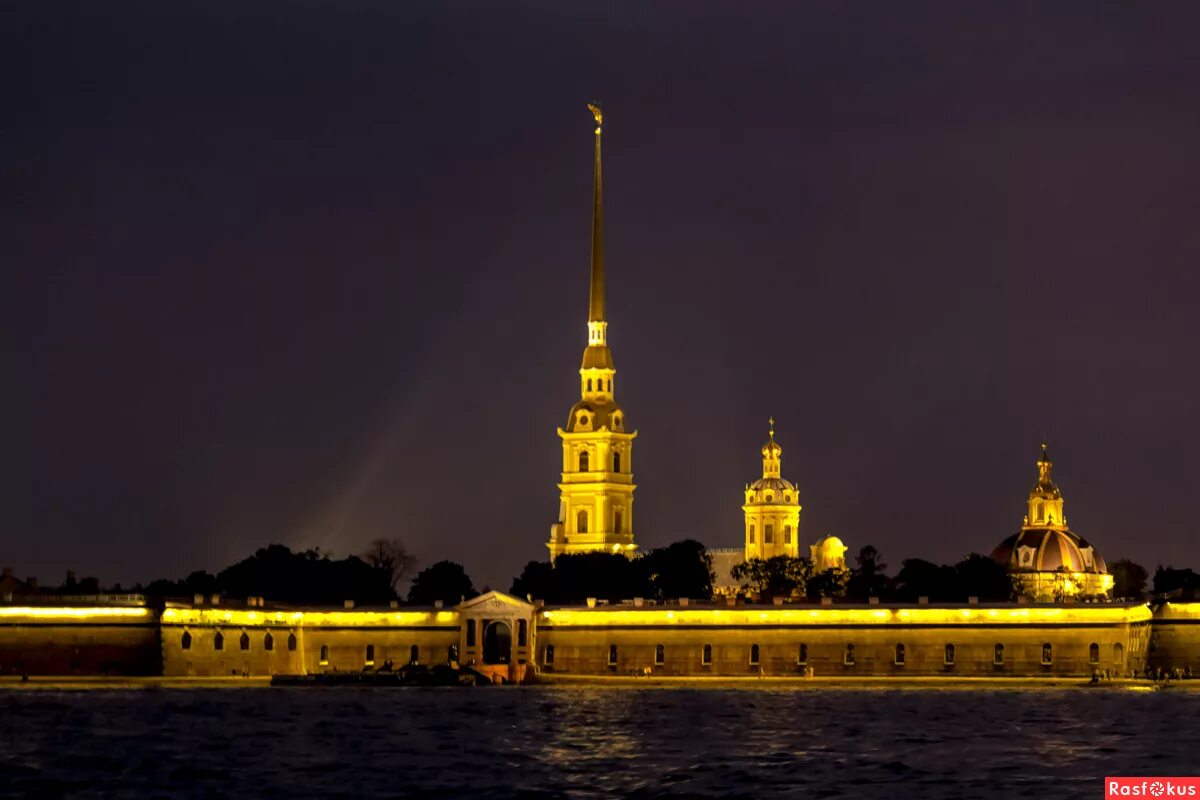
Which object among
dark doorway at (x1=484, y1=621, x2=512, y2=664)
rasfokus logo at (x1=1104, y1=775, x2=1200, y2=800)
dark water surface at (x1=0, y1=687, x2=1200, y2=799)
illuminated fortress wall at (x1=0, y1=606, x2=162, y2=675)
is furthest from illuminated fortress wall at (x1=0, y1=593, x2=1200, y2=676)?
rasfokus logo at (x1=1104, y1=775, x2=1200, y2=800)

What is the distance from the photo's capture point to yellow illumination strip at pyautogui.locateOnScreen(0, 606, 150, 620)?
166875mm

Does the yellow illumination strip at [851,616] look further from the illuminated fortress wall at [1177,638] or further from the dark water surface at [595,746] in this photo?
the dark water surface at [595,746]

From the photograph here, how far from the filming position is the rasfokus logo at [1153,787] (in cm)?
7562

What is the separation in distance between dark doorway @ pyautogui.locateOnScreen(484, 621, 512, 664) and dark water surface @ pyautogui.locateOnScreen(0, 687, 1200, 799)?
129 ft

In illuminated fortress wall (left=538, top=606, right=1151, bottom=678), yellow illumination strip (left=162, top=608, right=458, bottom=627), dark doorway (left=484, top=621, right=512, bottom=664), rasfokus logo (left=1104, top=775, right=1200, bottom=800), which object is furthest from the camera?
dark doorway (left=484, top=621, right=512, bottom=664)

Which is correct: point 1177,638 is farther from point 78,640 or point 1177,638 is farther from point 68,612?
point 68,612

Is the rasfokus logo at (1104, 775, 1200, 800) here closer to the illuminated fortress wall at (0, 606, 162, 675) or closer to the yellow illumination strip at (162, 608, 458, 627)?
the illuminated fortress wall at (0, 606, 162, 675)

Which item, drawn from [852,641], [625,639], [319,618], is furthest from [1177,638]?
[319,618]

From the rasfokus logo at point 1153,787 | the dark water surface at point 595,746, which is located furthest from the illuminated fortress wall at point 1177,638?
the rasfokus logo at point 1153,787

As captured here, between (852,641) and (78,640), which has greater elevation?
(78,640)

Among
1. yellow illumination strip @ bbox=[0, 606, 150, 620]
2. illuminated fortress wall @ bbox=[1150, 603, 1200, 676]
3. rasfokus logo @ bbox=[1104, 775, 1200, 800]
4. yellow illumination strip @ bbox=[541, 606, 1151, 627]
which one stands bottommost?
rasfokus logo @ bbox=[1104, 775, 1200, 800]

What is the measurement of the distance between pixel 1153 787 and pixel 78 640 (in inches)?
3986

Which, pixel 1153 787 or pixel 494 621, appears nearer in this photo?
pixel 1153 787

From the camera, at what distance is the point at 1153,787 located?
7769 cm
